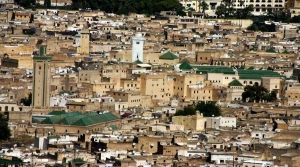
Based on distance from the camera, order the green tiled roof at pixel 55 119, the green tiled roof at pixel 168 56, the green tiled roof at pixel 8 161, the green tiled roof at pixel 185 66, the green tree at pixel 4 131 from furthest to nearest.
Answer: the green tiled roof at pixel 168 56 < the green tiled roof at pixel 185 66 < the green tiled roof at pixel 55 119 < the green tree at pixel 4 131 < the green tiled roof at pixel 8 161

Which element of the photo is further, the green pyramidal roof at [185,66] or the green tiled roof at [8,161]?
the green pyramidal roof at [185,66]

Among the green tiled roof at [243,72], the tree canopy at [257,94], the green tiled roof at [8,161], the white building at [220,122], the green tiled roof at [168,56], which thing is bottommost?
the tree canopy at [257,94]

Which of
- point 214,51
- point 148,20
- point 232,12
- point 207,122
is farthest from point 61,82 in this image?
point 232,12

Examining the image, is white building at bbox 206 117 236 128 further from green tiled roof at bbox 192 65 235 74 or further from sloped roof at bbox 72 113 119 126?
green tiled roof at bbox 192 65 235 74

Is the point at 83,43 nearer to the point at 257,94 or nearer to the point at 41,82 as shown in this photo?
the point at 257,94

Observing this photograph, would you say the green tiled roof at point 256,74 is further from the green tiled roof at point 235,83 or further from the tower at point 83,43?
the tower at point 83,43

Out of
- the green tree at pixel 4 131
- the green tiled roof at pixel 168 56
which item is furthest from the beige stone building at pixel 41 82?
the green tiled roof at pixel 168 56
